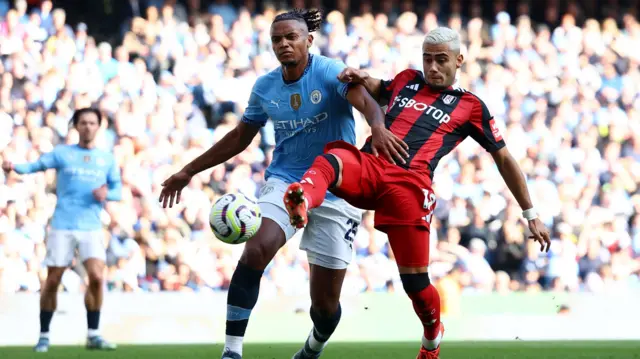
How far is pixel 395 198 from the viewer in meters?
6.62

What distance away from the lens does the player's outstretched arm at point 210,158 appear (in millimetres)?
7402

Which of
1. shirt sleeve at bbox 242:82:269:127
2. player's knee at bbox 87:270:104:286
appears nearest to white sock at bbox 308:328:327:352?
shirt sleeve at bbox 242:82:269:127

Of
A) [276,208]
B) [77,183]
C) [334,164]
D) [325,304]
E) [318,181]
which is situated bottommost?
[325,304]

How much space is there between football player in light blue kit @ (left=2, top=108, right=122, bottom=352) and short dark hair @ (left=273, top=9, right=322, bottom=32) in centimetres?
433

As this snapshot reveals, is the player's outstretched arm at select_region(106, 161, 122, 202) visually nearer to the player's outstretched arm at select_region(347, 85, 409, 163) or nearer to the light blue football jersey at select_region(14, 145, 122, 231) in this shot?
the light blue football jersey at select_region(14, 145, 122, 231)

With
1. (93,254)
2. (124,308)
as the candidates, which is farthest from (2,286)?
(93,254)

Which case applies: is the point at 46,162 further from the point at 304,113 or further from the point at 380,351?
the point at 304,113

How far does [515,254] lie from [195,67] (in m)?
5.30

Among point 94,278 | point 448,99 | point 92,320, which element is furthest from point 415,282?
point 92,320

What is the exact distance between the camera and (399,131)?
686 centimetres

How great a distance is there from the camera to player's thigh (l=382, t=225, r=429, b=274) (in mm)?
6684

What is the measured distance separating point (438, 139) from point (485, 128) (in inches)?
12.3

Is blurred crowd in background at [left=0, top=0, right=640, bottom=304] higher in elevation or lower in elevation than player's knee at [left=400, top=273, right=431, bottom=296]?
higher

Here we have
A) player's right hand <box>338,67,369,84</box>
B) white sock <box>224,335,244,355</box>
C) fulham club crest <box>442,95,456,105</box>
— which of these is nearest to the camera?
white sock <box>224,335,244,355</box>
